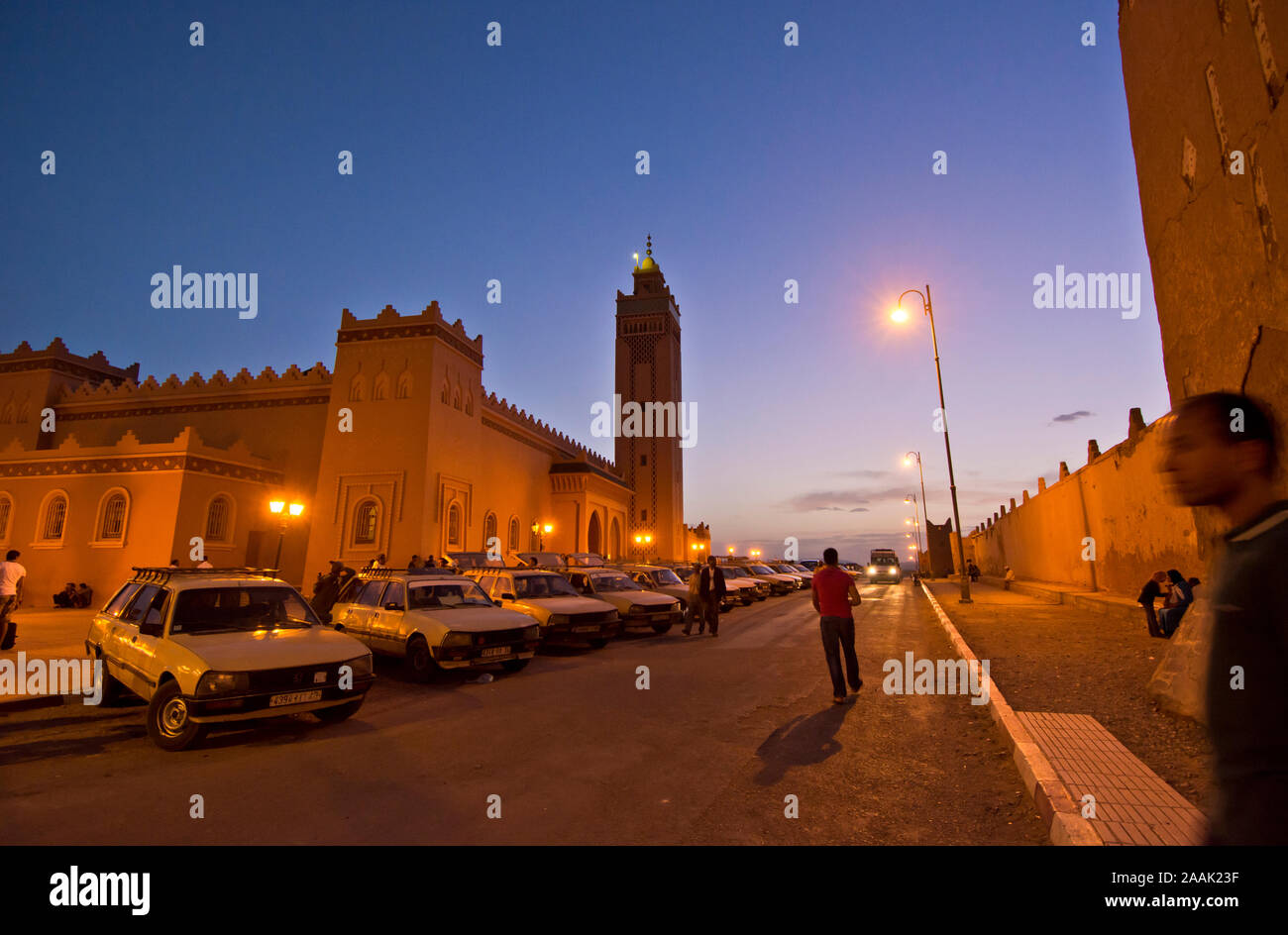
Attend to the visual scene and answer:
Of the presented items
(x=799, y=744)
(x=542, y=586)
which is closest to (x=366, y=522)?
(x=542, y=586)

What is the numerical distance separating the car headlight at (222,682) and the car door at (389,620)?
3.81m

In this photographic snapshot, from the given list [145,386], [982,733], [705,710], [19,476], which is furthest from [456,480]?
[982,733]

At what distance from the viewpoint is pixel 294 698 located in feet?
19.8

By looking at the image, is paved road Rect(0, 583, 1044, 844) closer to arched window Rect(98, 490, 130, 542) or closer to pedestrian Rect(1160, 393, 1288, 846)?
pedestrian Rect(1160, 393, 1288, 846)

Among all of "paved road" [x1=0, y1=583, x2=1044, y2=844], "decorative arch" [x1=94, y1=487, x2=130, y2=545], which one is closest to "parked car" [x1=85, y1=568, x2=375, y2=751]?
"paved road" [x1=0, y1=583, x2=1044, y2=844]

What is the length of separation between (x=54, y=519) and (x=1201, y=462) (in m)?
31.9

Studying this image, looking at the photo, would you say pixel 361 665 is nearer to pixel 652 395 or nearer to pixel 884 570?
pixel 884 570

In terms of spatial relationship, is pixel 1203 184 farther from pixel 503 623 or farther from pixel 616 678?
pixel 503 623

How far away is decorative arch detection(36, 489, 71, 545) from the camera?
2244 centimetres

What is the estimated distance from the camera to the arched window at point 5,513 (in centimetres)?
2286

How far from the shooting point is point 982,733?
5.98 m

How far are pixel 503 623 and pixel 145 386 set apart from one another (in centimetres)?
3255

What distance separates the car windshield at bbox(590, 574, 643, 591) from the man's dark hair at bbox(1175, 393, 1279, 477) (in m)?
14.2

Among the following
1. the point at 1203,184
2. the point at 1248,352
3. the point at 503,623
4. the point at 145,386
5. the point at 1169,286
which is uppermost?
the point at 145,386
